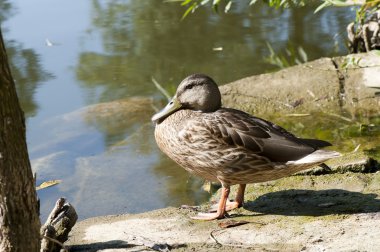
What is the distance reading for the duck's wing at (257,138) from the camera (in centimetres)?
437

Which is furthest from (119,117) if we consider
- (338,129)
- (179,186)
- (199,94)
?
(199,94)

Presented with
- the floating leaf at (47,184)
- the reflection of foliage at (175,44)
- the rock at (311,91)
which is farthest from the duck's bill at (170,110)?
the reflection of foliage at (175,44)

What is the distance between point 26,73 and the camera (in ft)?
29.4

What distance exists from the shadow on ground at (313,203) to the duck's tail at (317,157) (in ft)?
1.13

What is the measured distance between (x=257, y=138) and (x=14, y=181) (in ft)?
5.90

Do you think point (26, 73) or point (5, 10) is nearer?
point (26, 73)

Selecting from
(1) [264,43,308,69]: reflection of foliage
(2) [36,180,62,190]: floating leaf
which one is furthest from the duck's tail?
(1) [264,43,308,69]: reflection of foliage

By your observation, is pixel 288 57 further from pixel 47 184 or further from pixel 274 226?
pixel 274 226

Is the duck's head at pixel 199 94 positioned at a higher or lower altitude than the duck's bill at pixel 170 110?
higher

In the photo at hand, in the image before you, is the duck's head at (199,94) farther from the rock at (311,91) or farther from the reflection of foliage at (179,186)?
the rock at (311,91)

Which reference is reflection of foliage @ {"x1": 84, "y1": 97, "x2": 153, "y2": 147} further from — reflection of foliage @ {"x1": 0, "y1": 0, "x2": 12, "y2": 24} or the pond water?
reflection of foliage @ {"x1": 0, "y1": 0, "x2": 12, "y2": 24}

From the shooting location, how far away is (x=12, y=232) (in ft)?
10.5

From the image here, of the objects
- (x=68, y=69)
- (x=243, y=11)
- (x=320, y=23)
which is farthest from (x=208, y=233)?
(x=243, y=11)

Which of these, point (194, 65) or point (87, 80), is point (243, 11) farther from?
point (87, 80)
